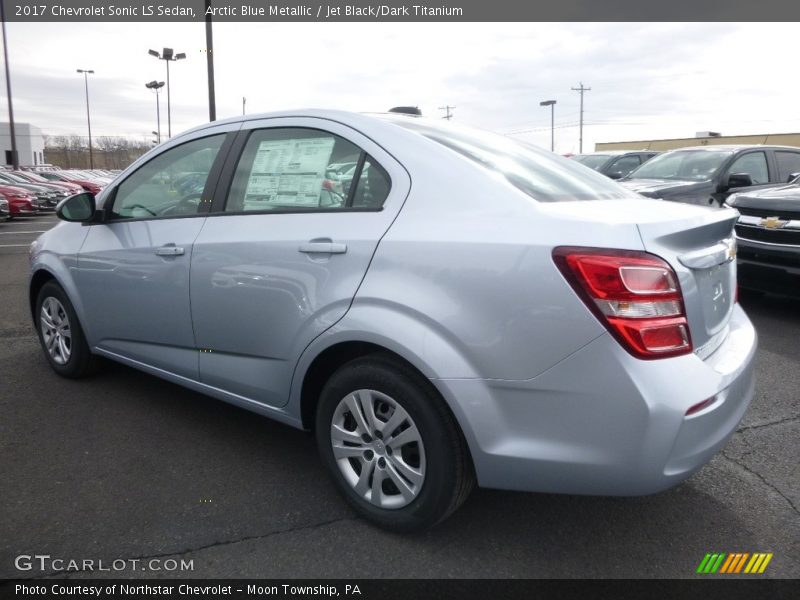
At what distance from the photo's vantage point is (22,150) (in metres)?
78.0

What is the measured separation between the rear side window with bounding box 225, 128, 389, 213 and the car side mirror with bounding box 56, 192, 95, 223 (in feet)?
3.98

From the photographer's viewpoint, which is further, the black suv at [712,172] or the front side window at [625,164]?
the front side window at [625,164]

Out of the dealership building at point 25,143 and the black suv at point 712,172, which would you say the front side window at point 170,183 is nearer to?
the black suv at point 712,172

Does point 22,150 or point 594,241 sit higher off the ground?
point 22,150

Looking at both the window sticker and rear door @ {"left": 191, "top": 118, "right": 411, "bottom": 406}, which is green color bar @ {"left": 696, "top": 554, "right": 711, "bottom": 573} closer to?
rear door @ {"left": 191, "top": 118, "right": 411, "bottom": 406}

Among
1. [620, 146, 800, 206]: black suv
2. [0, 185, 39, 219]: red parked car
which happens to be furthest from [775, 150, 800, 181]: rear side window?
[0, 185, 39, 219]: red parked car

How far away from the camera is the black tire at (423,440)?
7.64ft

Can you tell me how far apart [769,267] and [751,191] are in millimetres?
1448

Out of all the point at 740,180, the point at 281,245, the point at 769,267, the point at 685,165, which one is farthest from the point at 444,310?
the point at 685,165

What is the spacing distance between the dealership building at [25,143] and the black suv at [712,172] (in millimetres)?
82583

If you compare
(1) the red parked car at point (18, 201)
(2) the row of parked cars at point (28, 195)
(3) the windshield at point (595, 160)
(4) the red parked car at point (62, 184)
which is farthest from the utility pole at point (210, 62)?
(4) the red parked car at point (62, 184)
